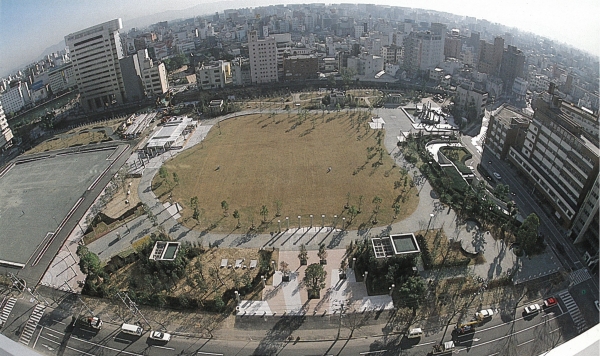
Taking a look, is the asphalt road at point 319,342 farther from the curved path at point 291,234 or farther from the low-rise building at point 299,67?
the low-rise building at point 299,67

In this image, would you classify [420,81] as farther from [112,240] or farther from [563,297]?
[112,240]

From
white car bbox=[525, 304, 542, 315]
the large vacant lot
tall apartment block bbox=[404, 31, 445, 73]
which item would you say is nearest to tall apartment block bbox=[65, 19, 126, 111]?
the large vacant lot

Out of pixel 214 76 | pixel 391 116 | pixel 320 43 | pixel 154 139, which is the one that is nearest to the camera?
pixel 154 139

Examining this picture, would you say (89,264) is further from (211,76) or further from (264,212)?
(211,76)

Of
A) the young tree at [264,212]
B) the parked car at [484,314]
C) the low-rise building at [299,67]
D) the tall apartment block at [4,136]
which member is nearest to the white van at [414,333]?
the parked car at [484,314]

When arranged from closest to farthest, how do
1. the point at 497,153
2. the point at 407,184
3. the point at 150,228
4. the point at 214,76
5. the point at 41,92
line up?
the point at 150,228 → the point at 407,184 → the point at 497,153 → the point at 214,76 → the point at 41,92

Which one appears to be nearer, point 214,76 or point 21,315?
point 21,315

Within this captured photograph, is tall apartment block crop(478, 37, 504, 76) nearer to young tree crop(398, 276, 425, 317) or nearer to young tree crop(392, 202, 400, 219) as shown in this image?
young tree crop(392, 202, 400, 219)

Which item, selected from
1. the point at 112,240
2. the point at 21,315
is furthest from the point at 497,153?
the point at 21,315
